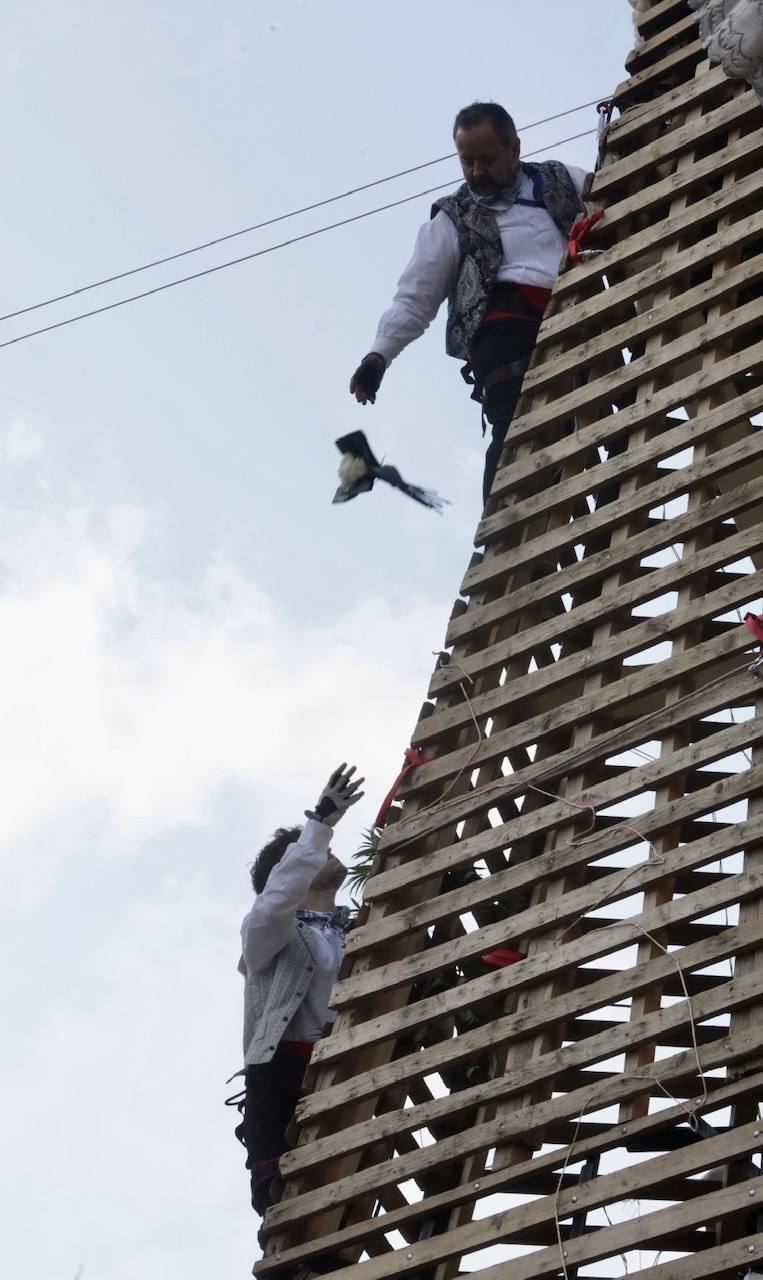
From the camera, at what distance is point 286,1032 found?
18.1 ft

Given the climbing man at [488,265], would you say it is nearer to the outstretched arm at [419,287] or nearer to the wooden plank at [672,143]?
the outstretched arm at [419,287]

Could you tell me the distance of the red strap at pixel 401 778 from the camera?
4992 mm

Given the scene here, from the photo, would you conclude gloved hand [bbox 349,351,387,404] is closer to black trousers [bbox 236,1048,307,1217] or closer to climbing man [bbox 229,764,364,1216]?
climbing man [bbox 229,764,364,1216]

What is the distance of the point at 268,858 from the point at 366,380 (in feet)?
4.88

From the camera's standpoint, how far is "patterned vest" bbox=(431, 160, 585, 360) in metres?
5.88

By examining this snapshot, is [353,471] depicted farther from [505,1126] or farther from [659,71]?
[505,1126]

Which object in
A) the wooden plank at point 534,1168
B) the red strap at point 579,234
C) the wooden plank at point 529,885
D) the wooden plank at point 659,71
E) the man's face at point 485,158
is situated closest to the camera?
the wooden plank at point 534,1168

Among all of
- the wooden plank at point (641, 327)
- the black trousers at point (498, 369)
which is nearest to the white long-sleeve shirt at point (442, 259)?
the black trousers at point (498, 369)

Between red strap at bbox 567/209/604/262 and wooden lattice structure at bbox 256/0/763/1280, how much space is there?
4cm

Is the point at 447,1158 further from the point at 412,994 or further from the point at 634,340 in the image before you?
the point at 634,340

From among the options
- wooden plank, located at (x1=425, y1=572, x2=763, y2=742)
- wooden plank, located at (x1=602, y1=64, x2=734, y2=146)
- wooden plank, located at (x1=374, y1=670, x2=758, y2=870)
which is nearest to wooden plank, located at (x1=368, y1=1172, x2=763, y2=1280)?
wooden plank, located at (x1=374, y1=670, x2=758, y2=870)

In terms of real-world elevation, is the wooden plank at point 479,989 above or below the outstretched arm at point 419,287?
below

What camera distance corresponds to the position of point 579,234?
5.50 m

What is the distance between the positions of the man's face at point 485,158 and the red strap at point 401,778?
196cm
